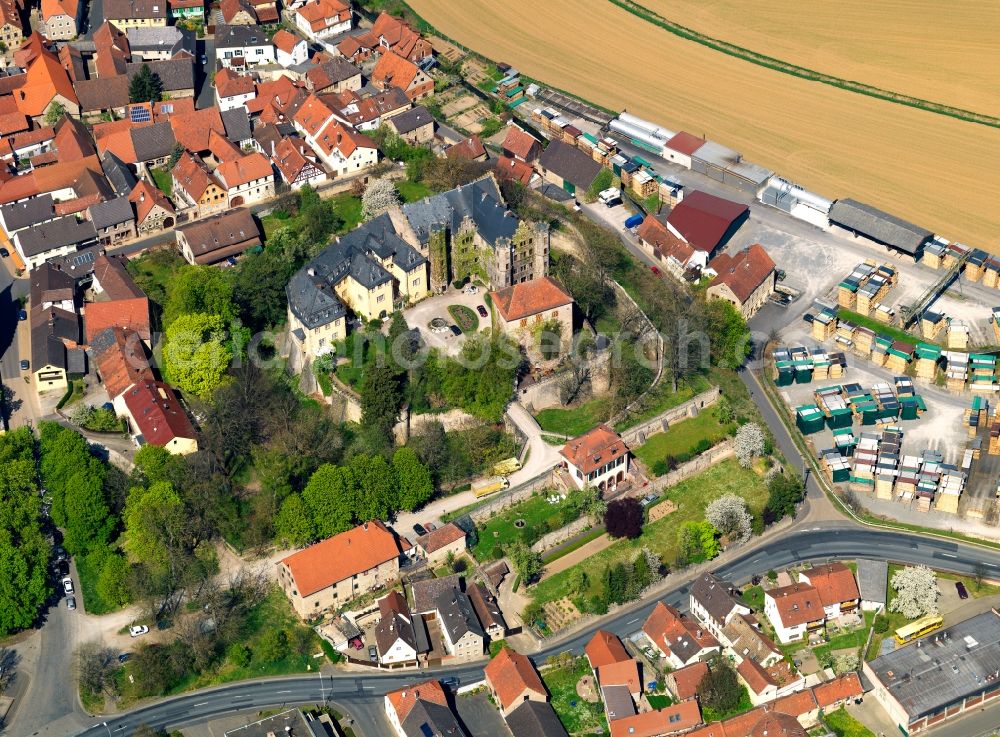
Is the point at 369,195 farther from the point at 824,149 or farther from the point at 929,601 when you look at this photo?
the point at 929,601

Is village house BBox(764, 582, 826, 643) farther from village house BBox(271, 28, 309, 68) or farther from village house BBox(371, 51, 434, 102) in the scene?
village house BBox(271, 28, 309, 68)

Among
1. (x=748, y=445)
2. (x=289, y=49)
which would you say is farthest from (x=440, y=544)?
(x=289, y=49)

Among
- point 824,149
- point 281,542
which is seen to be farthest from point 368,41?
point 281,542

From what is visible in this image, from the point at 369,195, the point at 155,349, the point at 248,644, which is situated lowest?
the point at 248,644

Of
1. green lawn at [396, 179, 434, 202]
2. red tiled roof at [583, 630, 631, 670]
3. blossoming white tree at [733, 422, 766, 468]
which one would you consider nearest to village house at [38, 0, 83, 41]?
green lawn at [396, 179, 434, 202]

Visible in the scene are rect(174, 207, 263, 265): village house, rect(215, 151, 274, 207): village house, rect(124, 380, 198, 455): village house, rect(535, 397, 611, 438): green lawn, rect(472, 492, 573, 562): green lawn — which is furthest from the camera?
rect(215, 151, 274, 207): village house

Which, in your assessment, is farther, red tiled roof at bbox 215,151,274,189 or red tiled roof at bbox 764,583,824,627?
red tiled roof at bbox 215,151,274,189

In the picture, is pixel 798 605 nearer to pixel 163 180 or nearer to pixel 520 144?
pixel 520 144
